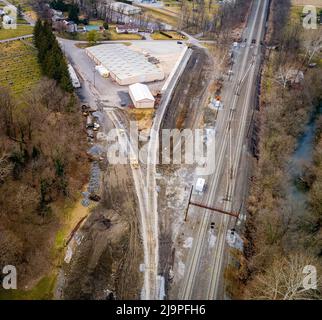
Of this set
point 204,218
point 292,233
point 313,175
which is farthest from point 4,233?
point 313,175

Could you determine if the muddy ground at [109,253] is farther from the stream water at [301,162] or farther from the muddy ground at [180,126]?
the stream water at [301,162]

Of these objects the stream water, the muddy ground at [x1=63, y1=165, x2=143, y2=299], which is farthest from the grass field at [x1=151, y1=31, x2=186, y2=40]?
the muddy ground at [x1=63, y1=165, x2=143, y2=299]

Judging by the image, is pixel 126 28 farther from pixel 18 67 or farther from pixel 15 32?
pixel 18 67

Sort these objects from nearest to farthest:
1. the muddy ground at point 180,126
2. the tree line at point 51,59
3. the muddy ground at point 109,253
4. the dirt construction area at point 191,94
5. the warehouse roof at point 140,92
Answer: the muddy ground at point 109,253
the muddy ground at point 180,126
the tree line at point 51,59
the dirt construction area at point 191,94
the warehouse roof at point 140,92

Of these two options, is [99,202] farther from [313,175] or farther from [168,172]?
[313,175]

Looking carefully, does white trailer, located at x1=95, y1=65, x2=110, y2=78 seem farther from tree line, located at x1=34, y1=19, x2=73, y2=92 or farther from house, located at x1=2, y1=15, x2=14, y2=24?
house, located at x1=2, y1=15, x2=14, y2=24

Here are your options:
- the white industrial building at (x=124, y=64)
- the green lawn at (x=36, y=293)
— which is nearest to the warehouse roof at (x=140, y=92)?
the white industrial building at (x=124, y=64)

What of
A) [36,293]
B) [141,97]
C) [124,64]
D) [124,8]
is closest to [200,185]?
[141,97]
